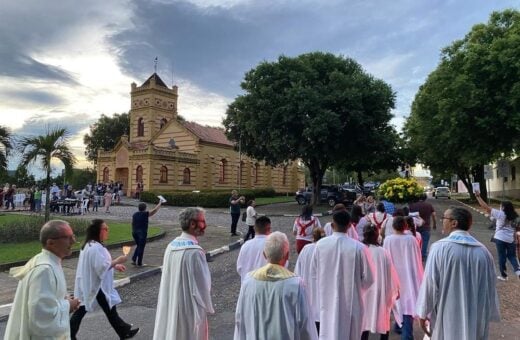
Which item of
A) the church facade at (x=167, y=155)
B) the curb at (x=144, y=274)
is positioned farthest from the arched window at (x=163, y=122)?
the curb at (x=144, y=274)

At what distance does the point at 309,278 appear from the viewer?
221 inches

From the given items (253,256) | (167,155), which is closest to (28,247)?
(253,256)

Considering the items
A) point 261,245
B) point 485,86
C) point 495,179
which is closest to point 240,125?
point 485,86

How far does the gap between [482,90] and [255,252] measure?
2287 centimetres

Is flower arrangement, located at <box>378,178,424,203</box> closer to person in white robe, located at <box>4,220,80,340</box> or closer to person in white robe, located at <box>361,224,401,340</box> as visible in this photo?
person in white robe, located at <box>361,224,401,340</box>

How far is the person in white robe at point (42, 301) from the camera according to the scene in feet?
10.6

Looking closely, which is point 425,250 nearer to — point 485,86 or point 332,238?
point 332,238

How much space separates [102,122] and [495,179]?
178 feet

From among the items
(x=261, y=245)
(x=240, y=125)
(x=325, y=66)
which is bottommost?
(x=261, y=245)

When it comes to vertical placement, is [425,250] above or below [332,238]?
below

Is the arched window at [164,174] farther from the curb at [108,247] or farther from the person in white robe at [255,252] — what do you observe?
the person in white robe at [255,252]

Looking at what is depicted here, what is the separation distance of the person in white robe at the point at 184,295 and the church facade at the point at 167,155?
1373 inches

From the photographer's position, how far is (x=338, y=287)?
4957 mm

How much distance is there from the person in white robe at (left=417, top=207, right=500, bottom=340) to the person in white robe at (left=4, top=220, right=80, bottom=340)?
3206 millimetres
